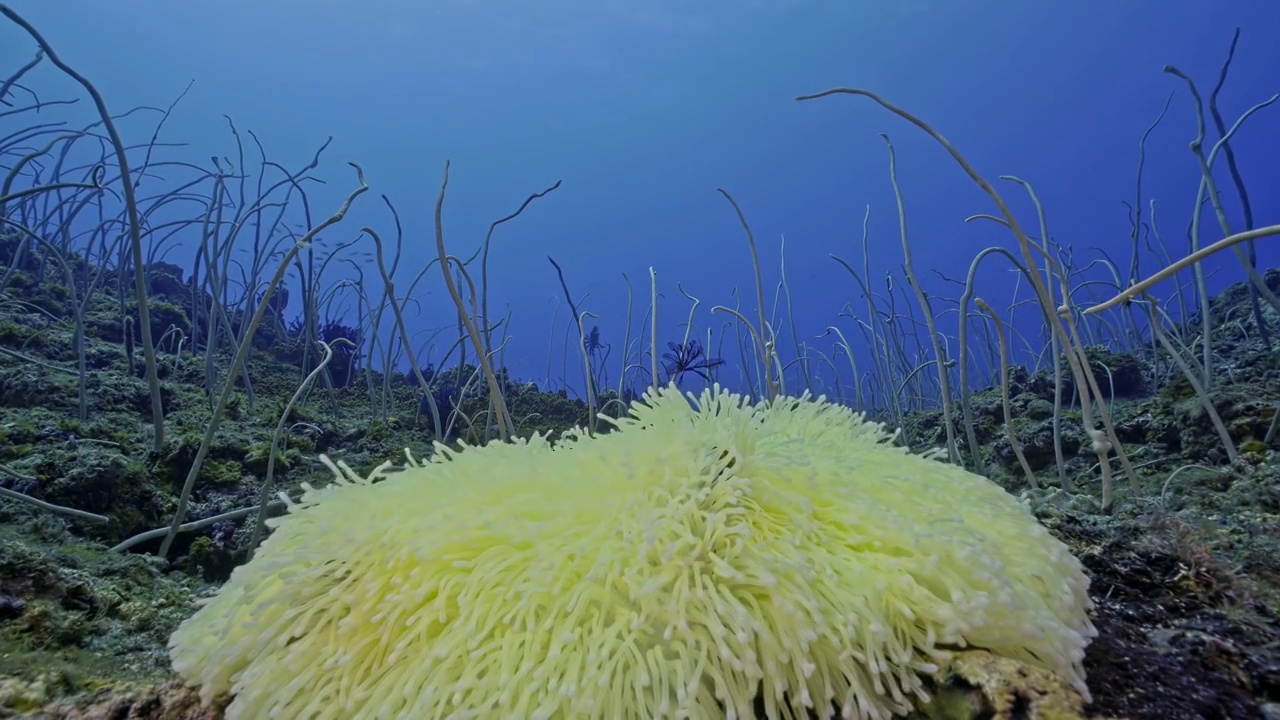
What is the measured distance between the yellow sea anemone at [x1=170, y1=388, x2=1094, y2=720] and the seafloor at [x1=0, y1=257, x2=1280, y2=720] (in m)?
0.14

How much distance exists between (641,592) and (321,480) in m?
3.32

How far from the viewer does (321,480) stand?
3.71 metres

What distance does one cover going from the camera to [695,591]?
3.59ft

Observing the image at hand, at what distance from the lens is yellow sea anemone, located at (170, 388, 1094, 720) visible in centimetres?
102

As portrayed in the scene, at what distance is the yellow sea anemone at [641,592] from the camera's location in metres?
1.02

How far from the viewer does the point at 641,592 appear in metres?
1.07

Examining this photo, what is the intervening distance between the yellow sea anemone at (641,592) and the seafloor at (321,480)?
143 millimetres

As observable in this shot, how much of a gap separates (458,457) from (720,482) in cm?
72

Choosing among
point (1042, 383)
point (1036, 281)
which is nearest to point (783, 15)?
point (1042, 383)

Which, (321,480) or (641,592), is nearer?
(641,592)

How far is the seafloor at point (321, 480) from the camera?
112 centimetres

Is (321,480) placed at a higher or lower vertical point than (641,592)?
higher

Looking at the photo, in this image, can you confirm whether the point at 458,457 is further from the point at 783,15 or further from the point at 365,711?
the point at 783,15

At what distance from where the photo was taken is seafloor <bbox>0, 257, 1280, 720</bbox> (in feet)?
3.68
